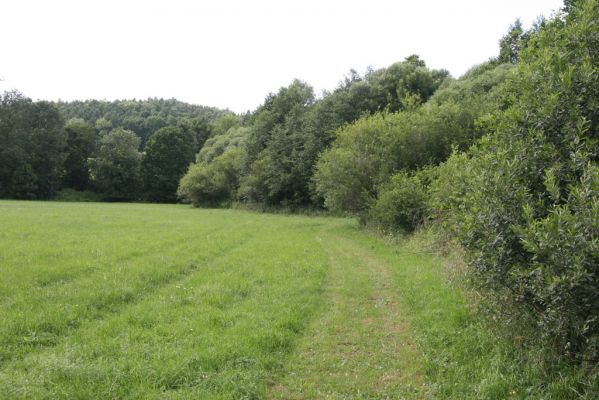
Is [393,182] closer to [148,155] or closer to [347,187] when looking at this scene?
[347,187]

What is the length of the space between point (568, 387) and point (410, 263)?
10232mm

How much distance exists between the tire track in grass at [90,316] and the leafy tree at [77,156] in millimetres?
84515

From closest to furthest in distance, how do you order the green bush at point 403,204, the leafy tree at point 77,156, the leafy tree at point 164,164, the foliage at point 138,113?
the green bush at point 403,204 < the leafy tree at point 164,164 < the leafy tree at point 77,156 < the foliage at point 138,113

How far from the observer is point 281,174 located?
52.2 m

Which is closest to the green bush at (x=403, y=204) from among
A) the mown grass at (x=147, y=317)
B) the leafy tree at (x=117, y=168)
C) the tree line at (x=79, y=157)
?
the mown grass at (x=147, y=317)

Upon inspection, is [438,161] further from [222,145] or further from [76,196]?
[76,196]

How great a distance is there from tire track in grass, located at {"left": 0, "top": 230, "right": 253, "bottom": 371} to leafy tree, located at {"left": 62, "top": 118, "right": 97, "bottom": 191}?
84515 millimetres

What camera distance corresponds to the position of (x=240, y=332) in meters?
8.77

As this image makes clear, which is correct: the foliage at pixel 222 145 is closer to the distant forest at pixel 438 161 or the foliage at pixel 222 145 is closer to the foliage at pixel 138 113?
the distant forest at pixel 438 161

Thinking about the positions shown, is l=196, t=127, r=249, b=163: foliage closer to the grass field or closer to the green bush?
the green bush

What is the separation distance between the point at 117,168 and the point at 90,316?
83093 millimetres

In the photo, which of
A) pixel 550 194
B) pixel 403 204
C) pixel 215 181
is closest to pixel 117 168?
pixel 215 181

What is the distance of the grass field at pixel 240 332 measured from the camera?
6500mm

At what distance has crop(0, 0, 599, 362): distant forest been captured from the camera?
560 cm
